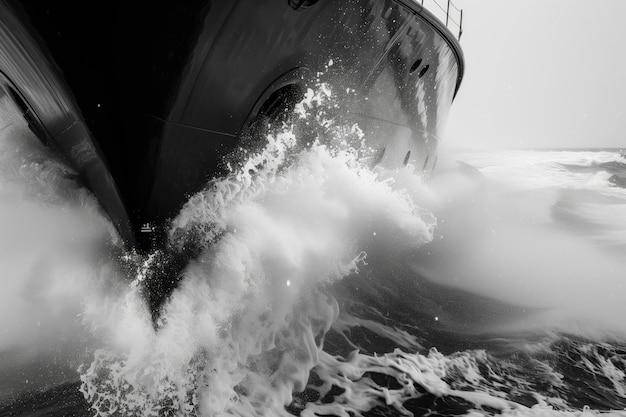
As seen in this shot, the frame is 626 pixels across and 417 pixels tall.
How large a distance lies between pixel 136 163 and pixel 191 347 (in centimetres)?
171

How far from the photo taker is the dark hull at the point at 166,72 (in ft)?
9.22

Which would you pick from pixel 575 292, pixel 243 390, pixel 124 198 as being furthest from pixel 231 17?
pixel 575 292

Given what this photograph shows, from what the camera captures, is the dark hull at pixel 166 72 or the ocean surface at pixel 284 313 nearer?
the dark hull at pixel 166 72

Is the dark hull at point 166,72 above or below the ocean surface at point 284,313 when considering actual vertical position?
above

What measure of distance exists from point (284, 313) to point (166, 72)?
294cm

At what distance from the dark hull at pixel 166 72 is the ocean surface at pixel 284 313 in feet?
1.45

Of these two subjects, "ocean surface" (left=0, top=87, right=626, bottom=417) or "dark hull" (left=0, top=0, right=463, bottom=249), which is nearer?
"dark hull" (left=0, top=0, right=463, bottom=249)

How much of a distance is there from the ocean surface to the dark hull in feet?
1.45

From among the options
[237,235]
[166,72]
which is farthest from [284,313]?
[166,72]

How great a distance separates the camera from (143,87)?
300 cm

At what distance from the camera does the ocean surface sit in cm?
369

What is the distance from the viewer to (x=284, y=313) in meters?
4.79

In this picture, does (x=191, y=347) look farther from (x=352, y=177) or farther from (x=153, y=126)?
(x=352, y=177)

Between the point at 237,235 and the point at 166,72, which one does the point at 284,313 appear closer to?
the point at 237,235
